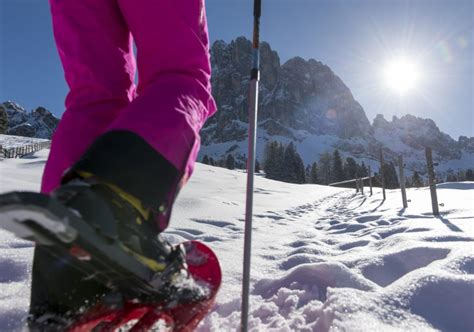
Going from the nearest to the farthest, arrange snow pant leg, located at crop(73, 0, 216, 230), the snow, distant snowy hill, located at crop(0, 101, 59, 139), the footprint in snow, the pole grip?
1. snow pant leg, located at crop(73, 0, 216, 230)
2. the pole grip
3. the footprint in snow
4. the snow
5. distant snowy hill, located at crop(0, 101, 59, 139)

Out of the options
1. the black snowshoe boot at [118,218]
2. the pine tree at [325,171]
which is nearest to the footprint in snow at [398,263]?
the black snowshoe boot at [118,218]

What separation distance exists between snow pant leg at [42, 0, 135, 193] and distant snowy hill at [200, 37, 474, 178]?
100133 millimetres

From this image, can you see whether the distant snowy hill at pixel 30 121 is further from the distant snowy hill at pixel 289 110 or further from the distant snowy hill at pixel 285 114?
the distant snowy hill at pixel 289 110

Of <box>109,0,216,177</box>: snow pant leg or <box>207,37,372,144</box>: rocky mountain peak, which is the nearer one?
<box>109,0,216,177</box>: snow pant leg

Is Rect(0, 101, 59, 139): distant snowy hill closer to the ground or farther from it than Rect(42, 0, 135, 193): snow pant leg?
farther from it

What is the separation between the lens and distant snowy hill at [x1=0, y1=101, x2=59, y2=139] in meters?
126

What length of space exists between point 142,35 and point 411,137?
162 m

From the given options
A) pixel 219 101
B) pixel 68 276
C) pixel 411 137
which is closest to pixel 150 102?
pixel 68 276

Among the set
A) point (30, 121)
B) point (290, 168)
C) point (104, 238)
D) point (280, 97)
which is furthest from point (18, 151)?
point (30, 121)

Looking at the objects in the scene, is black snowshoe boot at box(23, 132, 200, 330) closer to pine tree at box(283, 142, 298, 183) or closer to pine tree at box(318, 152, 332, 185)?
pine tree at box(283, 142, 298, 183)

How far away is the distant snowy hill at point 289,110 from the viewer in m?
112

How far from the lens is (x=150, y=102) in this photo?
0.70 m

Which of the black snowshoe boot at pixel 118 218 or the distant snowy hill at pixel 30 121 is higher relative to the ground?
the distant snowy hill at pixel 30 121

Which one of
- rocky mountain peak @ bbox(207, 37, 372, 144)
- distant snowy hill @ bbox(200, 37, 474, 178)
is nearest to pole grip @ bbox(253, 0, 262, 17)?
distant snowy hill @ bbox(200, 37, 474, 178)
